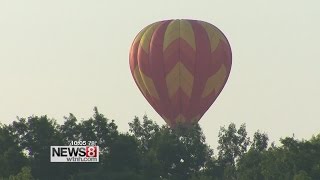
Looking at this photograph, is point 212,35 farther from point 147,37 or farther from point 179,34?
point 147,37

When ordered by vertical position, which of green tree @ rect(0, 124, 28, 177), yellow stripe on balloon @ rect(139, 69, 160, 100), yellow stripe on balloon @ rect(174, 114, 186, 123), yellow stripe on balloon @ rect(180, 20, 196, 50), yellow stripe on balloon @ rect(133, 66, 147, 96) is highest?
yellow stripe on balloon @ rect(180, 20, 196, 50)

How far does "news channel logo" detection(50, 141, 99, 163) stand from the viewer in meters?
121

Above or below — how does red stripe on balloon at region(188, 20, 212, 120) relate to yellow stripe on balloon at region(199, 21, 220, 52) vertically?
below

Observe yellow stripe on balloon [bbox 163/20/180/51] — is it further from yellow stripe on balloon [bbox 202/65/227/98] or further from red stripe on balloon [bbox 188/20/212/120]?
yellow stripe on balloon [bbox 202/65/227/98]

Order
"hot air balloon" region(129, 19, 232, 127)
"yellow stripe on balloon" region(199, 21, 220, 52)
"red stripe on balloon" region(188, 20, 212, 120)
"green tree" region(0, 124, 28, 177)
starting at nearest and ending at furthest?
"green tree" region(0, 124, 28, 177) < "hot air balloon" region(129, 19, 232, 127) < "red stripe on balloon" region(188, 20, 212, 120) < "yellow stripe on balloon" region(199, 21, 220, 52)

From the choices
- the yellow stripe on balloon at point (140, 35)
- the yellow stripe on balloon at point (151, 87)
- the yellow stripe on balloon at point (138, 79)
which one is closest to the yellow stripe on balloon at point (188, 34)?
the yellow stripe on balloon at point (140, 35)

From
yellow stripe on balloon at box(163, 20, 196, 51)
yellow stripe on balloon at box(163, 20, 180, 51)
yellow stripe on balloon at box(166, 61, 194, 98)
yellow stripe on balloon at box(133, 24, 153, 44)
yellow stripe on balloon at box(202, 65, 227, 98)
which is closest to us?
yellow stripe on balloon at box(166, 61, 194, 98)

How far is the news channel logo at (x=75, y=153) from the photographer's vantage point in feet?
396

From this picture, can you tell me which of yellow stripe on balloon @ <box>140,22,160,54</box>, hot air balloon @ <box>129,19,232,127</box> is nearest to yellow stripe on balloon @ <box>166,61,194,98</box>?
hot air balloon @ <box>129,19,232,127</box>

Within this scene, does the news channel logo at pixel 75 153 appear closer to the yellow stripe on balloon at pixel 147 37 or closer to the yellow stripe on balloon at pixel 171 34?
the yellow stripe on balloon at pixel 147 37

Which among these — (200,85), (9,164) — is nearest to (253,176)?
(200,85)

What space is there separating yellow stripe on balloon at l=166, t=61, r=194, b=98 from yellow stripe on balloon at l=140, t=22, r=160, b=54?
2842 mm

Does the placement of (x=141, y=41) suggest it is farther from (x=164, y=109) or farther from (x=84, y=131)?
(x=84, y=131)

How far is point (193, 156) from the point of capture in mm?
149000
